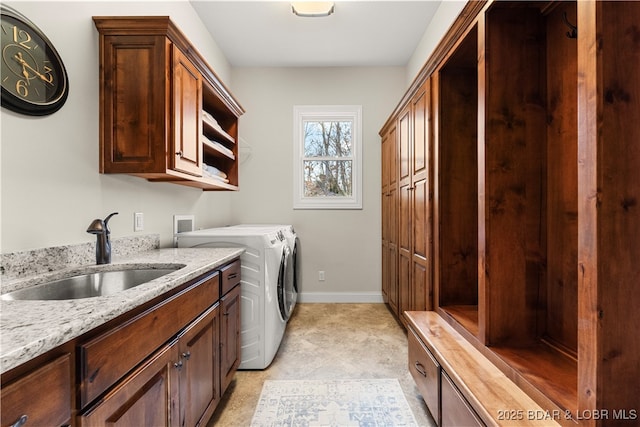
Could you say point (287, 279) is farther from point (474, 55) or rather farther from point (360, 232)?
point (474, 55)

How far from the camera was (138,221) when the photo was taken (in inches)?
76.7

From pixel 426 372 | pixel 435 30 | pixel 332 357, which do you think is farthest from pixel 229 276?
pixel 435 30

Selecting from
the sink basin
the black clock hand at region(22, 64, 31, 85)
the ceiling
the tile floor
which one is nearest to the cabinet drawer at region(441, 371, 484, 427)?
the tile floor

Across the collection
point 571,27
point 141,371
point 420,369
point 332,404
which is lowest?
point 332,404

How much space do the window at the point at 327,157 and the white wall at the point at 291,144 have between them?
0.08 m

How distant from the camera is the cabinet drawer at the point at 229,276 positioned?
5.76ft

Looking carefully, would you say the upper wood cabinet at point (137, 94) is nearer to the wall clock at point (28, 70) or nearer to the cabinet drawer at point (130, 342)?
the wall clock at point (28, 70)

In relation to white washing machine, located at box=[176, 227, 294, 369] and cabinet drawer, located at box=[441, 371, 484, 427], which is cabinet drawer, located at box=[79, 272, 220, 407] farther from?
cabinet drawer, located at box=[441, 371, 484, 427]

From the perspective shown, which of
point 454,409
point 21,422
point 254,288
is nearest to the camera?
point 21,422

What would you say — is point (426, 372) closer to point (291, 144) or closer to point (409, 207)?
point (409, 207)

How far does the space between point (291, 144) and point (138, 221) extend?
2267 millimetres

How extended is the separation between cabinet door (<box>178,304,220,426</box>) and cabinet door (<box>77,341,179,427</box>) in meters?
0.07

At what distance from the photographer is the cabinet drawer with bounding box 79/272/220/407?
76 cm

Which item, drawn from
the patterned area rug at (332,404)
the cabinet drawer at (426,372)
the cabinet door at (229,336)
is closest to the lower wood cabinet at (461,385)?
the cabinet drawer at (426,372)
